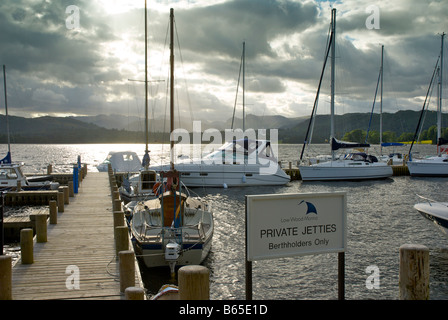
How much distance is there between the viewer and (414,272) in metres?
5.27

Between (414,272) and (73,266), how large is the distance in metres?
7.29

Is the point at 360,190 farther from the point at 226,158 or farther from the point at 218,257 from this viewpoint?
the point at 218,257

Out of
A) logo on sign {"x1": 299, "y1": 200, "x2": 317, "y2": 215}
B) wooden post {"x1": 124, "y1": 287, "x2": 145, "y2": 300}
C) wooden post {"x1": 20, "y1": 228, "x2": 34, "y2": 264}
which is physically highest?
logo on sign {"x1": 299, "y1": 200, "x2": 317, "y2": 215}

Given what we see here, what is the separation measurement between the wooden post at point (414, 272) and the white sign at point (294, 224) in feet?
2.75

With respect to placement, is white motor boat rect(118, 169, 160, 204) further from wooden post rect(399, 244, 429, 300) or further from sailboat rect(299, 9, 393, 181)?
sailboat rect(299, 9, 393, 181)

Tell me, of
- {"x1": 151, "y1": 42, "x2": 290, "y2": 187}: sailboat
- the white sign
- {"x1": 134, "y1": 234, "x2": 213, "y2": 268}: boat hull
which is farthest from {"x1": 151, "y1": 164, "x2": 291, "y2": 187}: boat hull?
the white sign

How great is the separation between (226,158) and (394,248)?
75.8 ft

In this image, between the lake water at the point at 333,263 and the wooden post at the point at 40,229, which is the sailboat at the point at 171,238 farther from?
the wooden post at the point at 40,229

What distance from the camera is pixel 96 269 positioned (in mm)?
8961

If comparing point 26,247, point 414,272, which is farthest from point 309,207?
point 26,247

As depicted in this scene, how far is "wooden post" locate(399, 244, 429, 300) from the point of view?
525 cm

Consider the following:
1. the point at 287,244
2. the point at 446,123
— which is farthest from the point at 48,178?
the point at 446,123

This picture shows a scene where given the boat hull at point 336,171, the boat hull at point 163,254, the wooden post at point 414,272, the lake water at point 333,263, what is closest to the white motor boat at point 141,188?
the lake water at point 333,263

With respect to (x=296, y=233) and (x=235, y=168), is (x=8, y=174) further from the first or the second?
(x=296, y=233)
